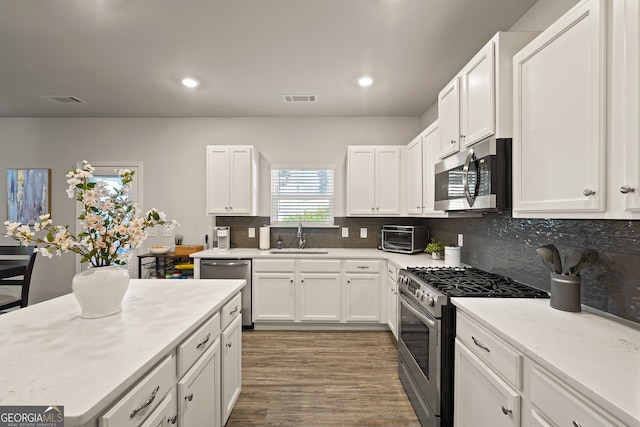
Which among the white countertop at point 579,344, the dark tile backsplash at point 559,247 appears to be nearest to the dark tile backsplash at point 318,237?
the dark tile backsplash at point 559,247

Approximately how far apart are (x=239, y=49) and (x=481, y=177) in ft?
7.18

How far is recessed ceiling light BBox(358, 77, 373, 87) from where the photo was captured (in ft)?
9.98

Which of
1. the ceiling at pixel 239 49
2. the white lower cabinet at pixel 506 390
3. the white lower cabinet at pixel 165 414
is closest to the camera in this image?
the white lower cabinet at pixel 506 390

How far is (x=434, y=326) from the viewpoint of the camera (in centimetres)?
176

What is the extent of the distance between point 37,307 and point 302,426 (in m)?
1.71

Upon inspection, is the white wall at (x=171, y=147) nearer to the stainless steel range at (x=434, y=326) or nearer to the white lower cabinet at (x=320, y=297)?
the white lower cabinet at (x=320, y=297)

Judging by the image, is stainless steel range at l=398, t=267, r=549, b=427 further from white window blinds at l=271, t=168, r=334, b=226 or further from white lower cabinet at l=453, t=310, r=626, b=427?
white window blinds at l=271, t=168, r=334, b=226

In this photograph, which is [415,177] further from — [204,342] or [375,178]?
[204,342]

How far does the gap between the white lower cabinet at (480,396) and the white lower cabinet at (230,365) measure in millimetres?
1360

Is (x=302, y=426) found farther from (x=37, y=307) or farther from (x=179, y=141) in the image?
(x=179, y=141)

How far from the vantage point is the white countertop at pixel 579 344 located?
0.82 metres

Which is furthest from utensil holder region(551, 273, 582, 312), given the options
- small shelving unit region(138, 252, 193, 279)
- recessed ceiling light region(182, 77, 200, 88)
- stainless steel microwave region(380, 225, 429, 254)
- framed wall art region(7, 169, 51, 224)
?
framed wall art region(7, 169, 51, 224)

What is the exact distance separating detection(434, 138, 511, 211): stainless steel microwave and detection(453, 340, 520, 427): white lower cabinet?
85 cm

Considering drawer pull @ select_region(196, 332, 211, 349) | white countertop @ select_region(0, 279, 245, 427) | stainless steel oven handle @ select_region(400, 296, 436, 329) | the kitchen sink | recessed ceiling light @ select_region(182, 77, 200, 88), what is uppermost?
recessed ceiling light @ select_region(182, 77, 200, 88)
